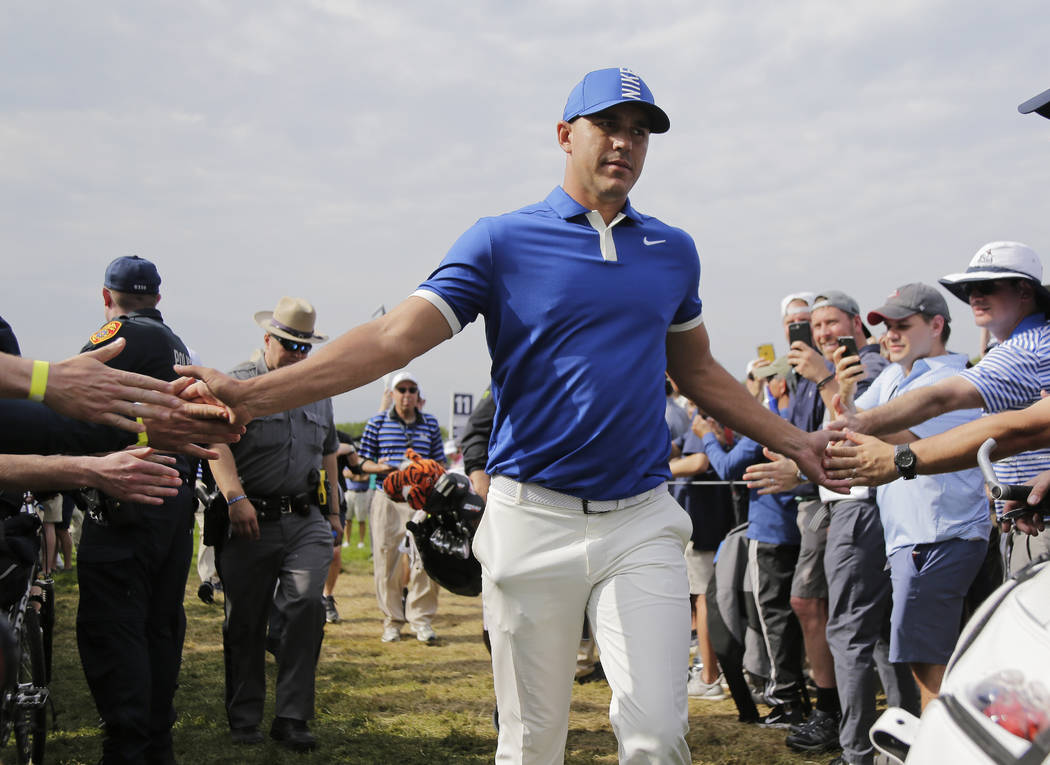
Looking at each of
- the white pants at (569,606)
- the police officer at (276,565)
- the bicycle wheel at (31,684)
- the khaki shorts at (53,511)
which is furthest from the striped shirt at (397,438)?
the white pants at (569,606)

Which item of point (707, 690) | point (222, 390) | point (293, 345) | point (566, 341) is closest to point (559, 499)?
point (566, 341)

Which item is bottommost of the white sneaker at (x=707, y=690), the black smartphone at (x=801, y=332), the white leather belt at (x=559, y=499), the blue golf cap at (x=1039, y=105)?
the white sneaker at (x=707, y=690)

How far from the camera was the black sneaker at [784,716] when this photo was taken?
6383 mm

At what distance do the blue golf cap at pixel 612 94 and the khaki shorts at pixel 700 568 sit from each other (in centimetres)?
474

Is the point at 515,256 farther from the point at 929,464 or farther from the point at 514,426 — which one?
the point at 929,464

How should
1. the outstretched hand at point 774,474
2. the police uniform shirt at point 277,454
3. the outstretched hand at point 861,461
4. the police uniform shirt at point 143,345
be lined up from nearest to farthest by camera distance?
the outstretched hand at point 861,461
the outstretched hand at point 774,474
the police uniform shirt at point 143,345
the police uniform shirt at point 277,454

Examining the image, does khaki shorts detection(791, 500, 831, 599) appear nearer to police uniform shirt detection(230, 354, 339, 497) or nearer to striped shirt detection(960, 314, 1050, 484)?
striped shirt detection(960, 314, 1050, 484)

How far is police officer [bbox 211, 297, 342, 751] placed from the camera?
240 inches

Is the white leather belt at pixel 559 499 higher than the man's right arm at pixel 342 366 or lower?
lower

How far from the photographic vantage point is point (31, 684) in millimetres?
4980

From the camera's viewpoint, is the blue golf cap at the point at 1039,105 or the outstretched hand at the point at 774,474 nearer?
the blue golf cap at the point at 1039,105

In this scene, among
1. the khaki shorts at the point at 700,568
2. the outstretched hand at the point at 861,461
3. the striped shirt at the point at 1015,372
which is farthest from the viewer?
the khaki shorts at the point at 700,568

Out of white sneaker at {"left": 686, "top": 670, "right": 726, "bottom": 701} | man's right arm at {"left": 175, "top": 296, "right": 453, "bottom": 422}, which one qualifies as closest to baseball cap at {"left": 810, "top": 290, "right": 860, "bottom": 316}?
white sneaker at {"left": 686, "top": 670, "right": 726, "bottom": 701}

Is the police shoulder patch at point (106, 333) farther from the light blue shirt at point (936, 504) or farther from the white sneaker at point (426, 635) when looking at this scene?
the white sneaker at point (426, 635)
